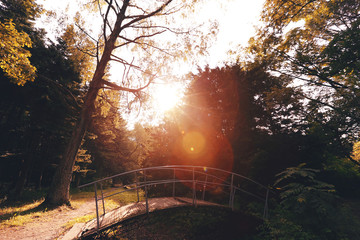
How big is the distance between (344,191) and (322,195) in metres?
9.07

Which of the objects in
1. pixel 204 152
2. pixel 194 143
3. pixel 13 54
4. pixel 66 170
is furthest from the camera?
pixel 194 143

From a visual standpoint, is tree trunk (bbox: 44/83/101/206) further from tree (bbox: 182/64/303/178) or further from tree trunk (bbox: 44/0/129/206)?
tree (bbox: 182/64/303/178)

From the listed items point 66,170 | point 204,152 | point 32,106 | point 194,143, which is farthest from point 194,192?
point 32,106

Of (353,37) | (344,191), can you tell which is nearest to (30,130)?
(353,37)

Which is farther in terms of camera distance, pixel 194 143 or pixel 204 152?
pixel 194 143

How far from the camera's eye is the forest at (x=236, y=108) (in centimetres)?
619

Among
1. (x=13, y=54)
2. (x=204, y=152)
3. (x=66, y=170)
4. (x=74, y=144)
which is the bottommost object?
(x=66, y=170)

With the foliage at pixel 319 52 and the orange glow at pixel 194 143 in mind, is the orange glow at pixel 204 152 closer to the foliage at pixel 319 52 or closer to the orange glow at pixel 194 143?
the orange glow at pixel 194 143

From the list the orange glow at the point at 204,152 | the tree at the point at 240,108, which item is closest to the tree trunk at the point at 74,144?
the tree at the point at 240,108

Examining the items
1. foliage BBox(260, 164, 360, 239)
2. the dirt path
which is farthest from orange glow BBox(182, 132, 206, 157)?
the dirt path

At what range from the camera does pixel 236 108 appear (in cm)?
1159

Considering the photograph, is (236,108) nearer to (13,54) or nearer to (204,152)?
(204,152)

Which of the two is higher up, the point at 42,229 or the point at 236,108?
the point at 236,108

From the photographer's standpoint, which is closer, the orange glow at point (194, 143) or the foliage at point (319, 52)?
the foliage at point (319, 52)
